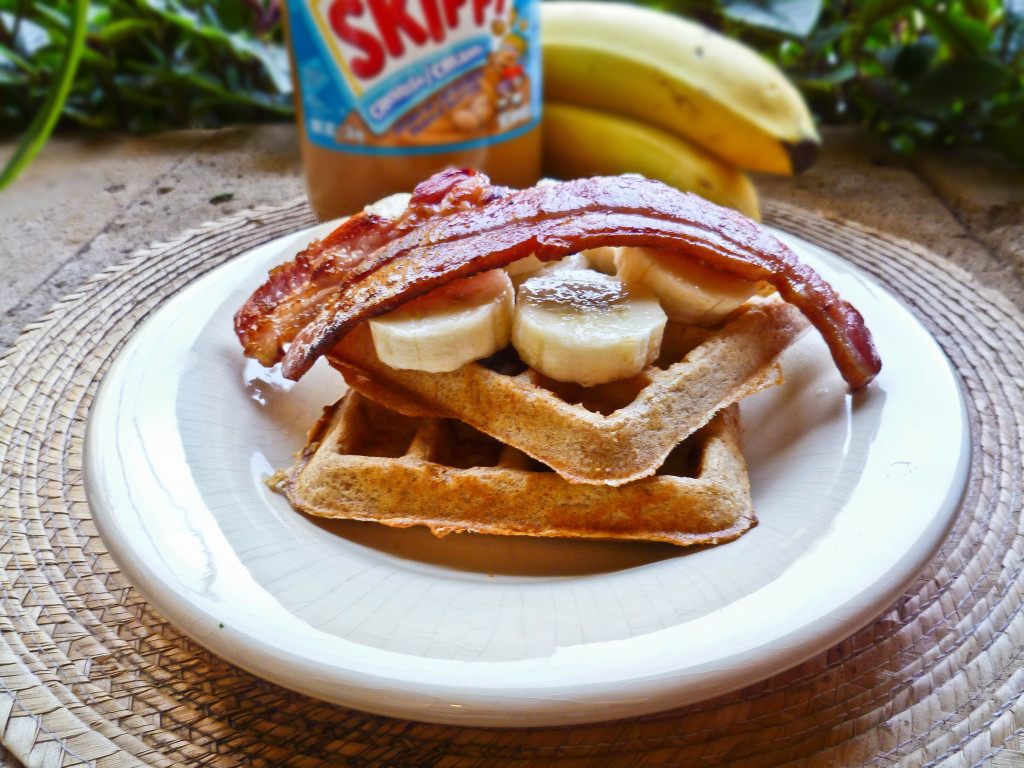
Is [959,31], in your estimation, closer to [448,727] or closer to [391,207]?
[391,207]

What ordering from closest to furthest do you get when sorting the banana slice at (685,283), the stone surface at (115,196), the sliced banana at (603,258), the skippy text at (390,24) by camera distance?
1. the banana slice at (685,283)
2. the sliced banana at (603,258)
3. the skippy text at (390,24)
4. the stone surface at (115,196)

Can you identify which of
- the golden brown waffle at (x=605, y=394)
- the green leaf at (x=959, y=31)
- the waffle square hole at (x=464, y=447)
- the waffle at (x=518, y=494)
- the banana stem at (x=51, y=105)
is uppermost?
the banana stem at (x=51, y=105)

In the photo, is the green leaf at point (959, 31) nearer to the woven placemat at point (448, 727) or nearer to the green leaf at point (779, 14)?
the green leaf at point (779, 14)

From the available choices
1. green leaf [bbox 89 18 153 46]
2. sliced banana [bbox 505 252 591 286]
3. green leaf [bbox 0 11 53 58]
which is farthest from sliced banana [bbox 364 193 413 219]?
green leaf [bbox 0 11 53 58]

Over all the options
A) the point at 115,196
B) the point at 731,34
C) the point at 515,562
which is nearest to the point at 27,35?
the point at 115,196

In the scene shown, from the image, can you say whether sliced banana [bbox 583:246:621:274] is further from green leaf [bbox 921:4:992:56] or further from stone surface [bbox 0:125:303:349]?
green leaf [bbox 921:4:992:56]

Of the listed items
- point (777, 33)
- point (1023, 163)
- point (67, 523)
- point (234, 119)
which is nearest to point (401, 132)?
point (67, 523)

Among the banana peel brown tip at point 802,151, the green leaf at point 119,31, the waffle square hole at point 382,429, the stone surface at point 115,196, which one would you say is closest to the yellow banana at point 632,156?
the banana peel brown tip at point 802,151
